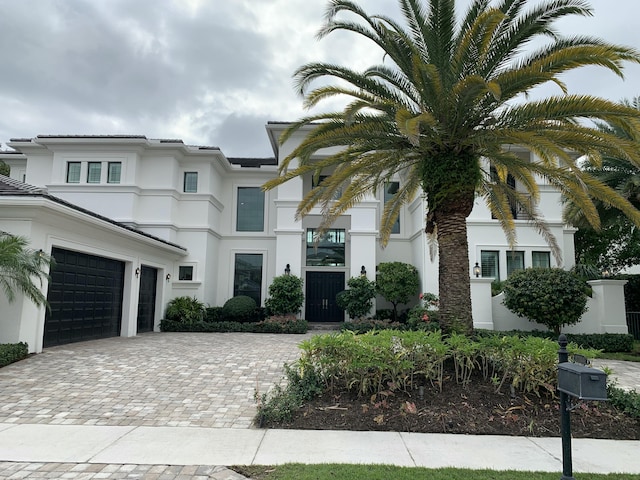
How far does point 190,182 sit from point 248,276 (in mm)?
5498

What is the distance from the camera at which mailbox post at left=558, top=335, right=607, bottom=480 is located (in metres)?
3.43

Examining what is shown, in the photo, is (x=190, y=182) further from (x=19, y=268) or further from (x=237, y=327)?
(x=19, y=268)

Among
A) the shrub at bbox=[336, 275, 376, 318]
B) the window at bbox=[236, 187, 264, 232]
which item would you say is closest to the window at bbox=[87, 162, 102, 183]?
the window at bbox=[236, 187, 264, 232]

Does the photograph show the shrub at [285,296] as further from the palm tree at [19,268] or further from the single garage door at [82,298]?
the palm tree at [19,268]

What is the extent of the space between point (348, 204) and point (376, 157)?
1292 millimetres

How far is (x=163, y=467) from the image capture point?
14.4ft

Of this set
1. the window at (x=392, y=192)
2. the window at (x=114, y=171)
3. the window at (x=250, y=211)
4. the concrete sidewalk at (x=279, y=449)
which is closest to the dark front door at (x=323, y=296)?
the window at (x=392, y=192)

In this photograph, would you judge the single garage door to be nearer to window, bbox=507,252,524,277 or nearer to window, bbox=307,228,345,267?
window, bbox=307,228,345,267

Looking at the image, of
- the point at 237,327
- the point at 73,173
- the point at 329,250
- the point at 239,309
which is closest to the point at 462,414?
the point at 237,327

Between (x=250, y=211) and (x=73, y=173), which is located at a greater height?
(x=73, y=173)

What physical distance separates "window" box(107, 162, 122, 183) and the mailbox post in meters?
19.7

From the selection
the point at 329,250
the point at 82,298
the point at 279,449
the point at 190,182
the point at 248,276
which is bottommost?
the point at 279,449

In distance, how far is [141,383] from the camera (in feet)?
26.6

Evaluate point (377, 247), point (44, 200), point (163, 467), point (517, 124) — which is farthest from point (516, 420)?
point (377, 247)
